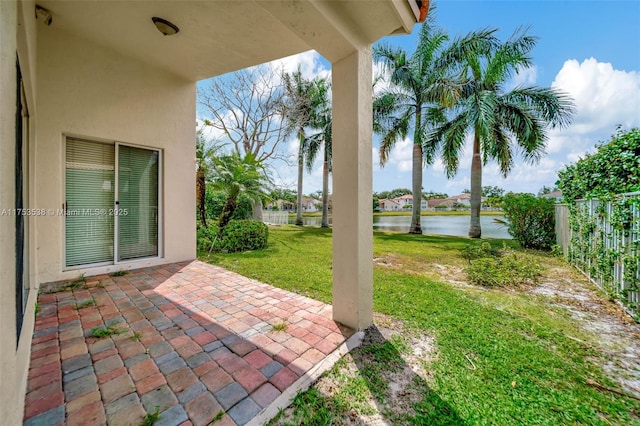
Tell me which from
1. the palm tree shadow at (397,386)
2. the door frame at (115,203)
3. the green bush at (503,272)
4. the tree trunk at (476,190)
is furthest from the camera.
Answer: the tree trunk at (476,190)

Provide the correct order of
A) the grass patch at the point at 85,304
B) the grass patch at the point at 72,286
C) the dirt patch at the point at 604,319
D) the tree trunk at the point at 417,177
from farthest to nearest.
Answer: the tree trunk at the point at 417,177 < the grass patch at the point at 72,286 < the grass patch at the point at 85,304 < the dirt patch at the point at 604,319

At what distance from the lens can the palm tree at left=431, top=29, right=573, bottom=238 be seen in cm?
1040

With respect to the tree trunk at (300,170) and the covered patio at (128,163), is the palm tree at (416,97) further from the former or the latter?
the covered patio at (128,163)

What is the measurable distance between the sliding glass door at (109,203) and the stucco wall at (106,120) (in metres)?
0.19

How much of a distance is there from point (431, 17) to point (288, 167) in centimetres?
1046

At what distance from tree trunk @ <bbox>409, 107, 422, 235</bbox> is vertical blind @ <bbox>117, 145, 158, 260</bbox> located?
37.9ft

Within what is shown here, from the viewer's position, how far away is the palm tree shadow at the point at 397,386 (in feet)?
5.59

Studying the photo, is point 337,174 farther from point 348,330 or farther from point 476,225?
point 476,225

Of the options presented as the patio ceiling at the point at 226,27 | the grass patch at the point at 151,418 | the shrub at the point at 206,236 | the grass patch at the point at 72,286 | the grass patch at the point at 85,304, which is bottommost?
the grass patch at the point at 151,418

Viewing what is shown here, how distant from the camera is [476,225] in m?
11.7

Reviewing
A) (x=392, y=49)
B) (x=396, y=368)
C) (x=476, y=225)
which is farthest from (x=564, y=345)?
(x=392, y=49)

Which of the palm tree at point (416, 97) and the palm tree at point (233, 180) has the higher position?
the palm tree at point (416, 97)

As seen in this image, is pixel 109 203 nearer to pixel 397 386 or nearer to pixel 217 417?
pixel 217 417

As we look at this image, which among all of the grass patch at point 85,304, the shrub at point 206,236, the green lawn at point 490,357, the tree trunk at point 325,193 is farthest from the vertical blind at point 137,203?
the tree trunk at point 325,193
